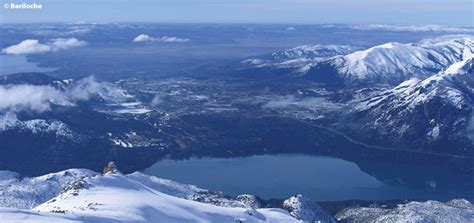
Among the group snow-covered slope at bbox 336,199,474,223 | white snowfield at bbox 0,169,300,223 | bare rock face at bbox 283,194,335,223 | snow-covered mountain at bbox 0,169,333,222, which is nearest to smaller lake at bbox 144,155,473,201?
snow-covered slope at bbox 336,199,474,223

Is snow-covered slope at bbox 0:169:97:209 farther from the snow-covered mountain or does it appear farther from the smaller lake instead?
the smaller lake

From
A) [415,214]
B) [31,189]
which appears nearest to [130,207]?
[31,189]

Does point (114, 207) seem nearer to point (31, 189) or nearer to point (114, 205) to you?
point (114, 205)

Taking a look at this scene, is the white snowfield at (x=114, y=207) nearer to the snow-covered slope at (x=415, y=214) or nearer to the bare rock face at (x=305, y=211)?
the bare rock face at (x=305, y=211)

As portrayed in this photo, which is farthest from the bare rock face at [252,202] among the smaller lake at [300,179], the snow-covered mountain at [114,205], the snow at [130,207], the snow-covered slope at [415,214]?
the smaller lake at [300,179]

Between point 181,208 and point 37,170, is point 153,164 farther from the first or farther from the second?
point 181,208

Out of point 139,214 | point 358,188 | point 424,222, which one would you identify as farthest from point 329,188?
point 139,214
